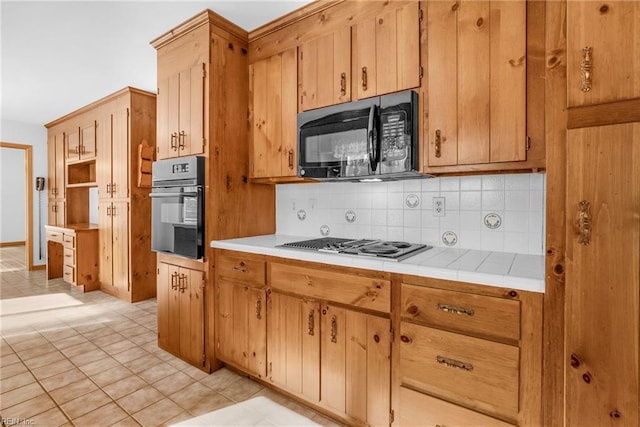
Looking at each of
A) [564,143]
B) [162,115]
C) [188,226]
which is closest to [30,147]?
[162,115]

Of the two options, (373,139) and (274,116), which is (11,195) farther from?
(373,139)

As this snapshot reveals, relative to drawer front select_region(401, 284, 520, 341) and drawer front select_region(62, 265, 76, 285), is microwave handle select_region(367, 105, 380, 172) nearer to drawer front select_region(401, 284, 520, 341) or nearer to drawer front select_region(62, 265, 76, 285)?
drawer front select_region(401, 284, 520, 341)

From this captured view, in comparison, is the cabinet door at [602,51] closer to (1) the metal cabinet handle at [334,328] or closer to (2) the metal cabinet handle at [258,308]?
(1) the metal cabinet handle at [334,328]

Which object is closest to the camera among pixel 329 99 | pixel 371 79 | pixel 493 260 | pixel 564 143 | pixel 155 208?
pixel 564 143

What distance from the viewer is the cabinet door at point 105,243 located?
4.22m

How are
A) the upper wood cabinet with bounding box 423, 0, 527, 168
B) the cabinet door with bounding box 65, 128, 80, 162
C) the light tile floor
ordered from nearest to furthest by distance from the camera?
1. the upper wood cabinet with bounding box 423, 0, 527, 168
2. the light tile floor
3. the cabinet door with bounding box 65, 128, 80, 162

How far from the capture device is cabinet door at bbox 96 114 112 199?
13.8ft

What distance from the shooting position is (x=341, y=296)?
1.67m

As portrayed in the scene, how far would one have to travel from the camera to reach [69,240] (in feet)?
14.6

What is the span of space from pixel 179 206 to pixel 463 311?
199 cm

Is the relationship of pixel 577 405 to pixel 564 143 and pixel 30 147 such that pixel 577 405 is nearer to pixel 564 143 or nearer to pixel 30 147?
pixel 564 143

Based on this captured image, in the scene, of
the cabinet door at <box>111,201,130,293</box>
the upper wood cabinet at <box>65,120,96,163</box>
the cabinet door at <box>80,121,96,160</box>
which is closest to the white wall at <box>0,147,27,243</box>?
the upper wood cabinet at <box>65,120,96,163</box>

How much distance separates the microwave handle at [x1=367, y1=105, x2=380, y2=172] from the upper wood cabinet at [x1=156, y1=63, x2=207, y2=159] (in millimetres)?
1205

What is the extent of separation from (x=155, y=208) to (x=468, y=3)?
2.48 metres
